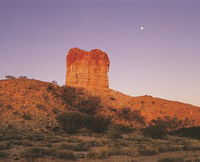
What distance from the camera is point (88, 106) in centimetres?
4884

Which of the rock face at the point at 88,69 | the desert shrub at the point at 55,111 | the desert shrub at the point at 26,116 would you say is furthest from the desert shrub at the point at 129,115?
the desert shrub at the point at 26,116

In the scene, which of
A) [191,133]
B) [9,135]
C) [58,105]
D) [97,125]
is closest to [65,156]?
Result: [9,135]

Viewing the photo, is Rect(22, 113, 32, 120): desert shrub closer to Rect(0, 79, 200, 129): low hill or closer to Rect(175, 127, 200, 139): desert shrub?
Rect(0, 79, 200, 129): low hill

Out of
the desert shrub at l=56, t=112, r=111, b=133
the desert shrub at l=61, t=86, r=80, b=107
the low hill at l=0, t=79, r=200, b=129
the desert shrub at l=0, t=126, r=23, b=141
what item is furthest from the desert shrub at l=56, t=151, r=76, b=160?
the desert shrub at l=61, t=86, r=80, b=107

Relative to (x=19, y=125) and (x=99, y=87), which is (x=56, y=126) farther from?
(x=99, y=87)

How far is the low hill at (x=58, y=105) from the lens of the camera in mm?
35500

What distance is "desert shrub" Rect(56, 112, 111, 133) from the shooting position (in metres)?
31.2

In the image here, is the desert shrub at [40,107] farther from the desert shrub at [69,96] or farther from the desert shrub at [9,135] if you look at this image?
the desert shrub at [9,135]

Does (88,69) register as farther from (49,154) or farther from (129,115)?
(49,154)

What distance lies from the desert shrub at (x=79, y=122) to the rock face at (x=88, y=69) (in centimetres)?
4006

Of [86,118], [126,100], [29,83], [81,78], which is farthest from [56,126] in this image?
[81,78]

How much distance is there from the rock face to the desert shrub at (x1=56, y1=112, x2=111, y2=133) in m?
40.1

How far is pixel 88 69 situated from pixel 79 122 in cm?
4494

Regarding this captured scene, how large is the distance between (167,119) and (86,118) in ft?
96.5
